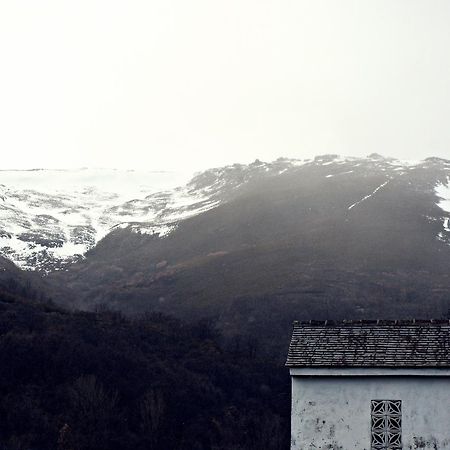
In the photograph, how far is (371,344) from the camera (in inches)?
974

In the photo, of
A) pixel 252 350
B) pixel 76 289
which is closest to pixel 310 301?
pixel 252 350

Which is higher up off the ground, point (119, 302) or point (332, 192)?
point (332, 192)

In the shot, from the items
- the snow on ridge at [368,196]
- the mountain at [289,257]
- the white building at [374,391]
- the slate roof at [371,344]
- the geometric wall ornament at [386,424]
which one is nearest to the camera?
the geometric wall ornament at [386,424]

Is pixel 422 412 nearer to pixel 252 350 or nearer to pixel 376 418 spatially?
pixel 376 418

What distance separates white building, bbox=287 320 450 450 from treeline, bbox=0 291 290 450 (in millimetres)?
35873

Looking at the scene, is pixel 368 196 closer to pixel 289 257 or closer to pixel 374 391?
pixel 289 257

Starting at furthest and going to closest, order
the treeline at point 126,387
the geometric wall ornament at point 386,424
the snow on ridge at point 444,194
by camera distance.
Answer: the snow on ridge at point 444,194 → the treeline at point 126,387 → the geometric wall ornament at point 386,424

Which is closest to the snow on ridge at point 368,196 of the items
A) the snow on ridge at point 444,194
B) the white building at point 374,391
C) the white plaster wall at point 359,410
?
the snow on ridge at point 444,194

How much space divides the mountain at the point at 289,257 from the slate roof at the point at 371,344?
90318mm

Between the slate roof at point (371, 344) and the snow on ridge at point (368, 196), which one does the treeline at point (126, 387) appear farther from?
the snow on ridge at point (368, 196)

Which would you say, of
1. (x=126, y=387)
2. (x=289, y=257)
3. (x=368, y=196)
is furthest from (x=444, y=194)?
(x=126, y=387)

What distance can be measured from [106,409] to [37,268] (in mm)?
91641

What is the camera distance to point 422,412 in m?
23.5

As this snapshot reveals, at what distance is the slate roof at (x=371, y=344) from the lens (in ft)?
79.1
